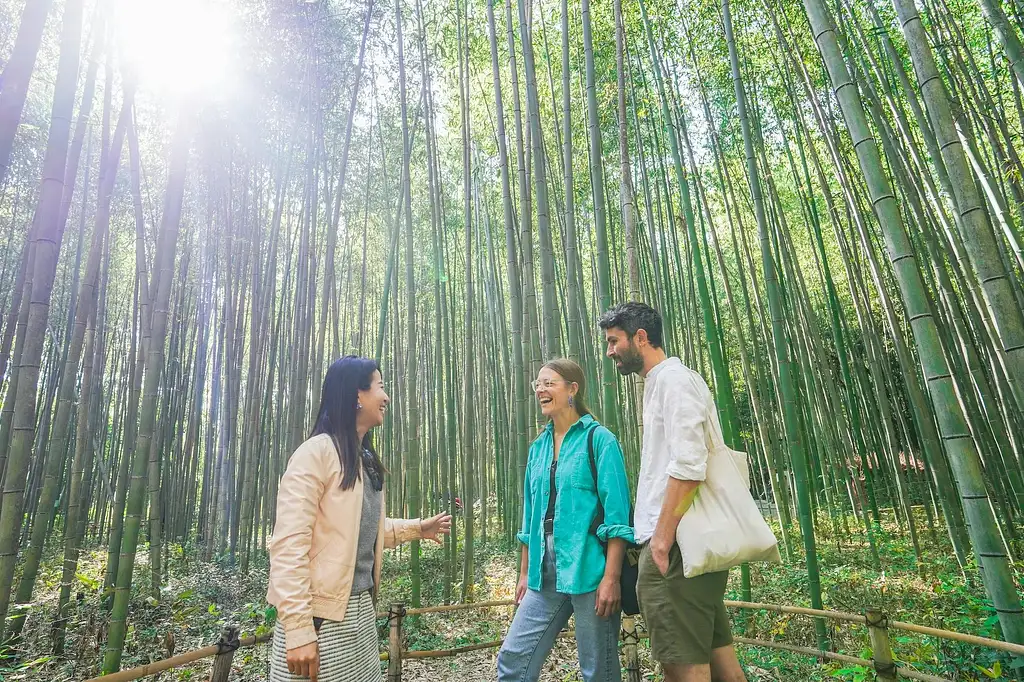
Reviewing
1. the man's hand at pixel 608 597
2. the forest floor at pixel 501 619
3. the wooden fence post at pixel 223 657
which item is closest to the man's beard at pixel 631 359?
the man's hand at pixel 608 597

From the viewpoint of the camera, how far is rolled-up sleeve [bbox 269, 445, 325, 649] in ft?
3.22

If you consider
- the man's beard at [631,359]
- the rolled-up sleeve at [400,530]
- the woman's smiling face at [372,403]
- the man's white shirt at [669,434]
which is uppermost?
the man's beard at [631,359]

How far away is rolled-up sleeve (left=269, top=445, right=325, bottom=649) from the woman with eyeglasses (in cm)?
58

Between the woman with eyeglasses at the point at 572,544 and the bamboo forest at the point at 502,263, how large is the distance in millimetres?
399

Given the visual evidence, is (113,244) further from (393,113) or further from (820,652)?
(820,652)

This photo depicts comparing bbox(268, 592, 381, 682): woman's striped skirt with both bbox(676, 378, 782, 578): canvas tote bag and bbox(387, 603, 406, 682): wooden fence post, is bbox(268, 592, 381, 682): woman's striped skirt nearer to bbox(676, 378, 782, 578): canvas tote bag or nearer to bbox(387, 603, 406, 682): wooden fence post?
bbox(676, 378, 782, 578): canvas tote bag

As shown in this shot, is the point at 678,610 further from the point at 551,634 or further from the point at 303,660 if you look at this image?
the point at 303,660

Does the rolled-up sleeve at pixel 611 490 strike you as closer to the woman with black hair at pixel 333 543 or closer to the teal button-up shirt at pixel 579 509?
the teal button-up shirt at pixel 579 509

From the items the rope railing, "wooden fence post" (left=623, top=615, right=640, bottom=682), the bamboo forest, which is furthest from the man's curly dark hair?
"wooden fence post" (left=623, top=615, right=640, bottom=682)

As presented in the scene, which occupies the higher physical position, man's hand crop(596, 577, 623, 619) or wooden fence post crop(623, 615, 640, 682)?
man's hand crop(596, 577, 623, 619)

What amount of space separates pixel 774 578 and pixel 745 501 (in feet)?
10.4

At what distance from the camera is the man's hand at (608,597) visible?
Result: 4.16 feet

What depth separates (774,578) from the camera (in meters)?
3.77

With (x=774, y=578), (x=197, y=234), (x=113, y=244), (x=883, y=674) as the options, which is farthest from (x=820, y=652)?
(x=113, y=244)
